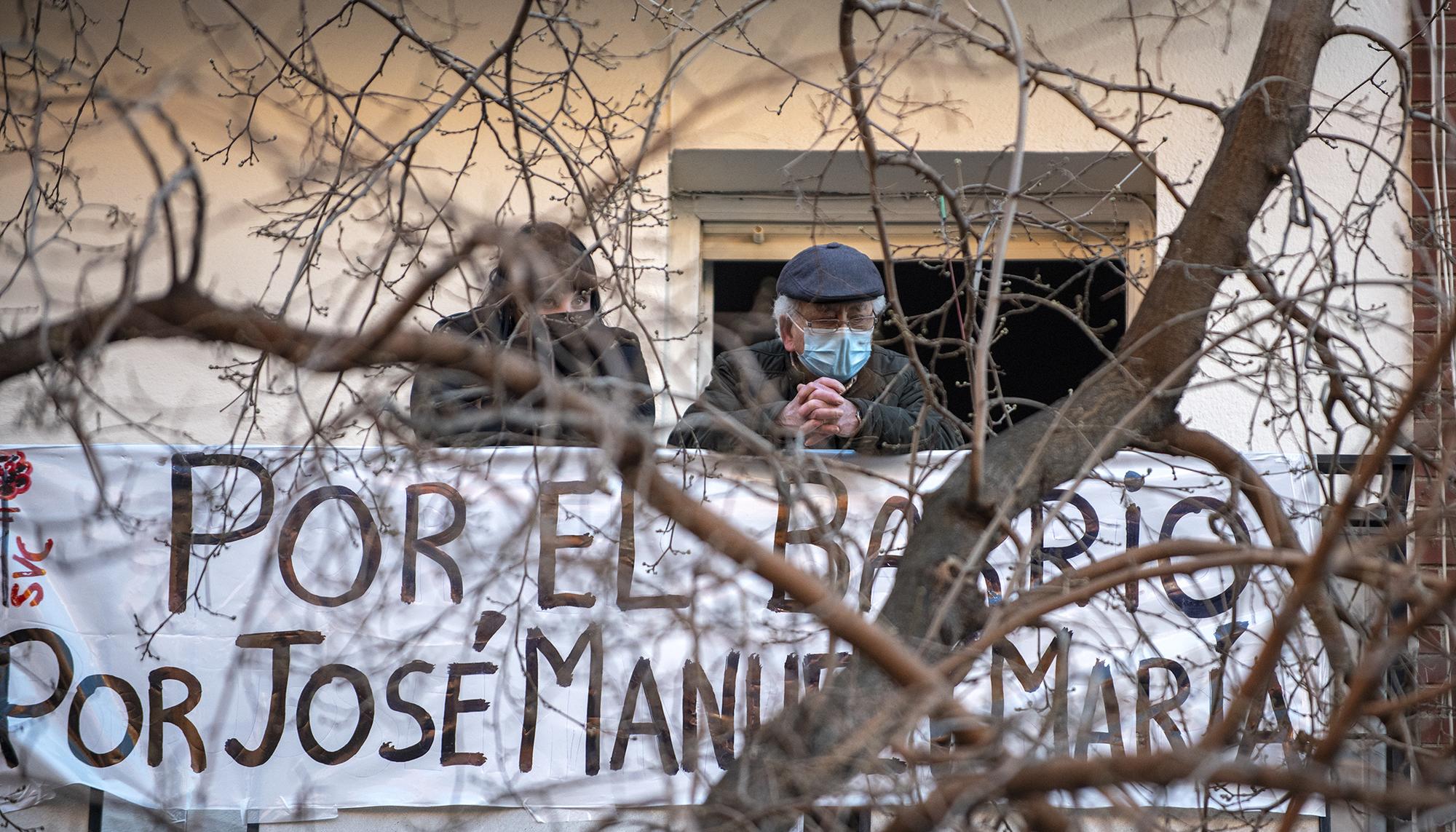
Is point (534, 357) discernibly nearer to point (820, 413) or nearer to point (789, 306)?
point (820, 413)

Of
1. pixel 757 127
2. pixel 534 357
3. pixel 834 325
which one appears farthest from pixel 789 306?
pixel 534 357

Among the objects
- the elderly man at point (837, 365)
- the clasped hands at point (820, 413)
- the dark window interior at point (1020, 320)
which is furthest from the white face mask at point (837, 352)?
the dark window interior at point (1020, 320)

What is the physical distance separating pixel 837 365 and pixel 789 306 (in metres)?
0.27

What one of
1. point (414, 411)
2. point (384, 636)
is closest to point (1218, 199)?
point (414, 411)

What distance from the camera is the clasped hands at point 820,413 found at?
A: 3.95 m

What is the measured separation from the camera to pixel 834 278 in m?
4.26

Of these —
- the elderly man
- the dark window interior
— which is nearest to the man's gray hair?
the elderly man

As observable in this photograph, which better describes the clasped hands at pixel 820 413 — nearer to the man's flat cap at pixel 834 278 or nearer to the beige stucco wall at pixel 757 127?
the man's flat cap at pixel 834 278

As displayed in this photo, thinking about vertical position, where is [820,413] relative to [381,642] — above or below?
above

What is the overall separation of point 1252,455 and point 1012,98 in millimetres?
2058

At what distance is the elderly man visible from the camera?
398cm

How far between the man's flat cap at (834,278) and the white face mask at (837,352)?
4.3 inches

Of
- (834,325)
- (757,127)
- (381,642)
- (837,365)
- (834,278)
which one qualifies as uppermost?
(757,127)

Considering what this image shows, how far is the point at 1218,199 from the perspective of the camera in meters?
2.99
